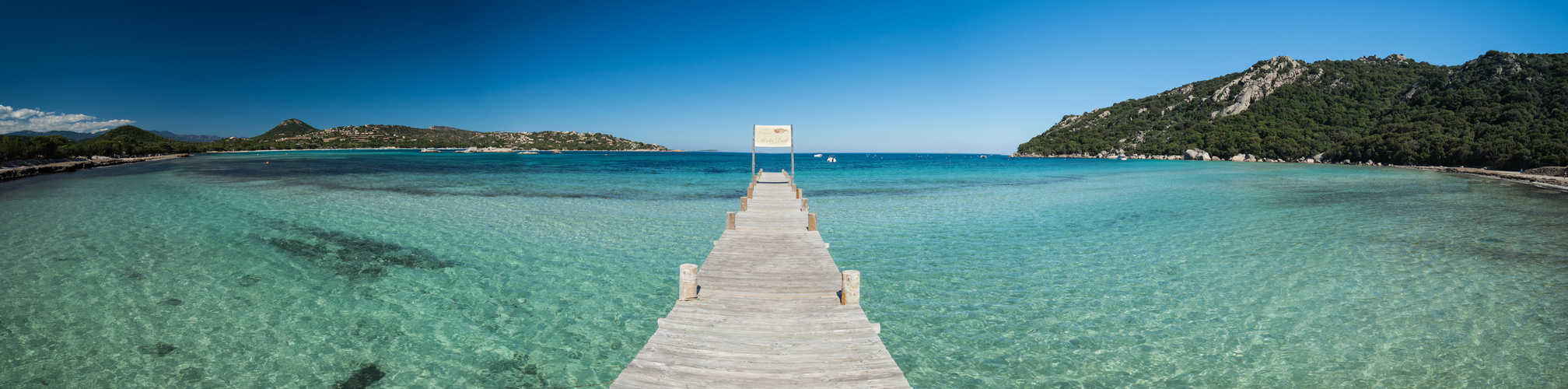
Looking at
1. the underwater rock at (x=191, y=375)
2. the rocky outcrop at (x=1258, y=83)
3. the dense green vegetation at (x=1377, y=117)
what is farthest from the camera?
the rocky outcrop at (x=1258, y=83)

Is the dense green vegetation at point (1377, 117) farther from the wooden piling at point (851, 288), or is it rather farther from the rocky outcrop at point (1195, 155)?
the wooden piling at point (851, 288)

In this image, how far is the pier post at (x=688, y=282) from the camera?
7695mm

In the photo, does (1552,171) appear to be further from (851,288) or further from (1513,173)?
(851,288)

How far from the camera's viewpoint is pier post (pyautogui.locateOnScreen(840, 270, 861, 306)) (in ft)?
24.5

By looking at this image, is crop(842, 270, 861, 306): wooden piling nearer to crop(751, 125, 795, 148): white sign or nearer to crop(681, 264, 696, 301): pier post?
crop(681, 264, 696, 301): pier post

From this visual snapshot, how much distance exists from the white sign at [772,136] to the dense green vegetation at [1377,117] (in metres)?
80.4

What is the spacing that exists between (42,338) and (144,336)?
129 cm

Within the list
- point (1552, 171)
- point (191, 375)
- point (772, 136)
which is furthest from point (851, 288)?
point (1552, 171)

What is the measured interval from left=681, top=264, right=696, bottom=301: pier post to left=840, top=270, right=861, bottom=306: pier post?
2.16 meters

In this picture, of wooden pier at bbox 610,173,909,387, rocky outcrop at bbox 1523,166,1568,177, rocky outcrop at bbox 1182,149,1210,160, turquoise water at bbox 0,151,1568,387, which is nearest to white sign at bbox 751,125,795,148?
turquoise water at bbox 0,151,1568,387

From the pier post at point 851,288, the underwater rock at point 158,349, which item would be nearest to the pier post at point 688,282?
the pier post at point 851,288

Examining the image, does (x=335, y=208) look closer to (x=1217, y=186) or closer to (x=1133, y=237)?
(x=1133, y=237)

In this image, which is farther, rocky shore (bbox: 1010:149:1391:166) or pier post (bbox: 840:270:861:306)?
rocky shore (bbox: 1010:149:1391:166)

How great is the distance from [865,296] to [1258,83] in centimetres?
18244
